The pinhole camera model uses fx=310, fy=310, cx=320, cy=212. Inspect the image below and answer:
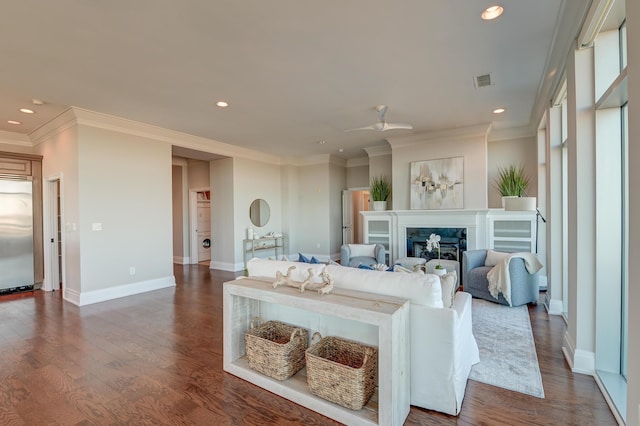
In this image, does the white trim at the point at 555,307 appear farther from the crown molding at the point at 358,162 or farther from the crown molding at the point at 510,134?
the crown molding at the point at 358,162

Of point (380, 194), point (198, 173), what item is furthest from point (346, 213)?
point (198, 173)

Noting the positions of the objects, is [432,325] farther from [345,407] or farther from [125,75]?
[125,75]

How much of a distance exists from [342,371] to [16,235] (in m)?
6.18

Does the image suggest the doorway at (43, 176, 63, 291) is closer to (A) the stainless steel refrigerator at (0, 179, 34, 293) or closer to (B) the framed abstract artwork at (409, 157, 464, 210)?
(A) the stainless steel refrigerator at (0, 179, 34, 293)

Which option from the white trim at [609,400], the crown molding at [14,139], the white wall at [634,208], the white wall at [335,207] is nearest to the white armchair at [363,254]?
the white wall at [335,207]

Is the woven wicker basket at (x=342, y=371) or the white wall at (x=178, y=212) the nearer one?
the woven wicker basket at (x=342, y=371)

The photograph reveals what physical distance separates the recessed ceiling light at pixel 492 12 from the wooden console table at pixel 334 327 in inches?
90.8

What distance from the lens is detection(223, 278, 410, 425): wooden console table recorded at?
5.66 feet

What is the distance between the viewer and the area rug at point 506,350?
233cm

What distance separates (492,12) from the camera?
7.94ft

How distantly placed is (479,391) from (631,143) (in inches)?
70.9

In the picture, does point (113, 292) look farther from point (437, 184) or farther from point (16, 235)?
point (437, 184)

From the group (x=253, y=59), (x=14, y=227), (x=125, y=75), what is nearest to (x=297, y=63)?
(x=253, y=59)

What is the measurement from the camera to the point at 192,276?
652 cm
